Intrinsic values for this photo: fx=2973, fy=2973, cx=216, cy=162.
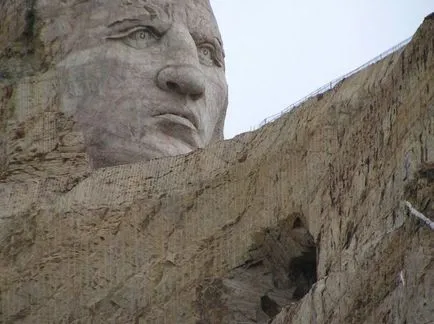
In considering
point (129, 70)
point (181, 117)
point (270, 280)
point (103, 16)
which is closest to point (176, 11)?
point (103, 16)

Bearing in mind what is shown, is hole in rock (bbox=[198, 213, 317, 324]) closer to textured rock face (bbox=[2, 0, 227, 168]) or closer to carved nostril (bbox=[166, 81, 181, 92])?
textured rock face (bbox=[2, 0, 227, 168])

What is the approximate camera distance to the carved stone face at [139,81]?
86.4 feet

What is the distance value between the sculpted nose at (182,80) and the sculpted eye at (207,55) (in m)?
0.55

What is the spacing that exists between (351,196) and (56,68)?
522 centimetres

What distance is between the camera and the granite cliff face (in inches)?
861

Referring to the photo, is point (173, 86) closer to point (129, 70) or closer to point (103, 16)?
point (129, 70)

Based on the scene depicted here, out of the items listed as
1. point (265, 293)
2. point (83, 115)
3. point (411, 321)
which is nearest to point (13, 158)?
point (83, 115)

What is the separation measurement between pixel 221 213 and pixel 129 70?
2.70m

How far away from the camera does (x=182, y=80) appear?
26578mm

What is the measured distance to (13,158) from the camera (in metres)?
26.2

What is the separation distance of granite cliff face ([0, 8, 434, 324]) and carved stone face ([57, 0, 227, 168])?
31 centimetres

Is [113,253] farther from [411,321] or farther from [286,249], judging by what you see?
[411,321]

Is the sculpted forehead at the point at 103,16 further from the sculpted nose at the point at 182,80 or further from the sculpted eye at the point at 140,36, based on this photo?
the sculpted nose at the point at 182,80

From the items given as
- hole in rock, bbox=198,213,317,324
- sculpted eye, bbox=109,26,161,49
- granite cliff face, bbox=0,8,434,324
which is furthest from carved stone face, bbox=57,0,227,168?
hole in rock, bbox=198,213,317,324
